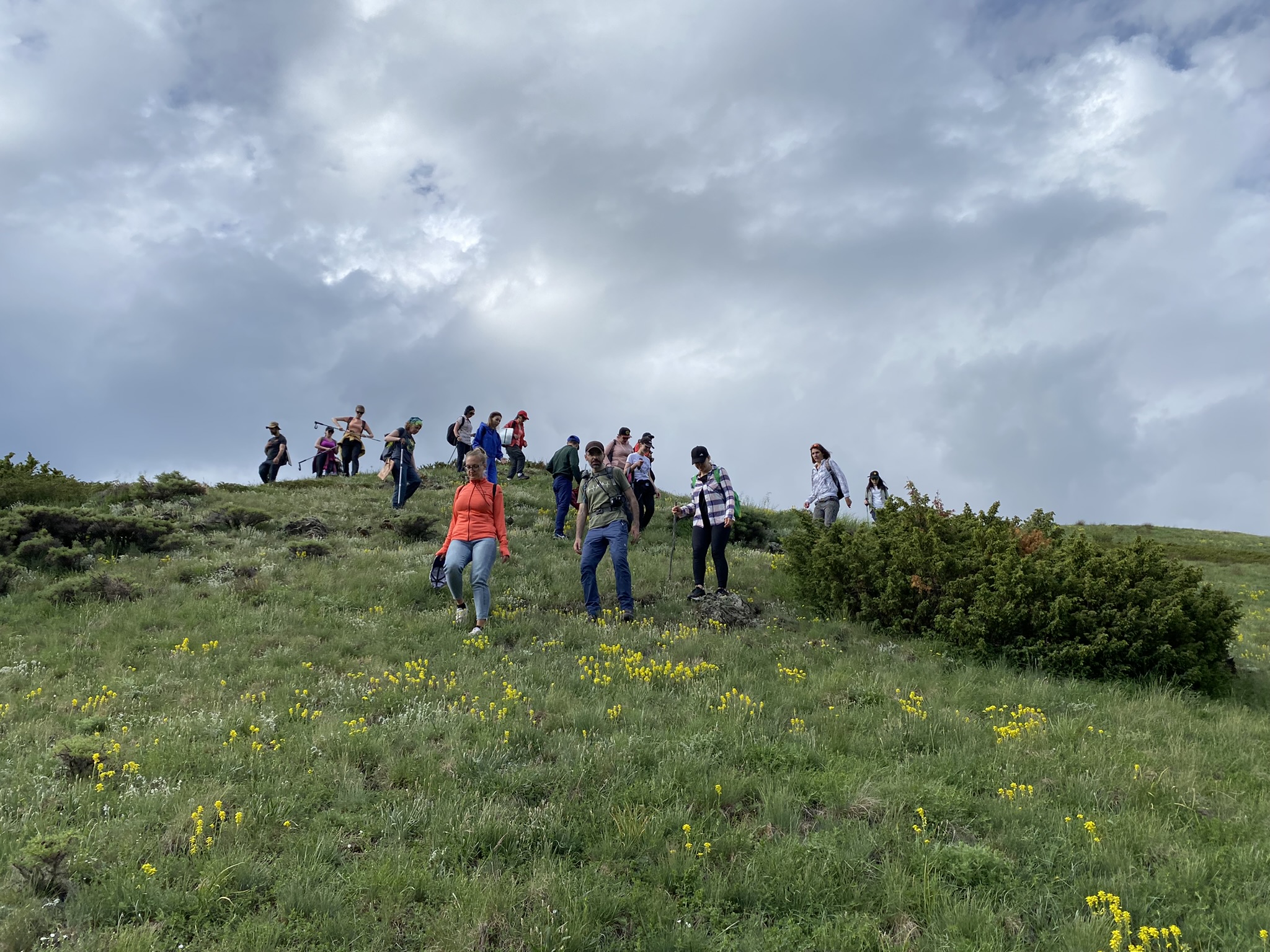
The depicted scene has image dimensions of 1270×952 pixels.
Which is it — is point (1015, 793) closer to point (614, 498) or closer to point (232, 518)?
point (614, 498)

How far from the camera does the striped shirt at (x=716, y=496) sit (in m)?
11.3

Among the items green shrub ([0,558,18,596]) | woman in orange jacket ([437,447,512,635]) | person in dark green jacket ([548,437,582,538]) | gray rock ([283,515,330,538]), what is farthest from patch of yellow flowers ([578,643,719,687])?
gray rock ([283,515,330,538])

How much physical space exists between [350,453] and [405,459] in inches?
353

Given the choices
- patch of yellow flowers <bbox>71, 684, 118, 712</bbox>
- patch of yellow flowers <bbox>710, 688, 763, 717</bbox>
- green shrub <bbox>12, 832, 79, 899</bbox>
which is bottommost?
green shrub <bbox>12, 832, 79, 899</bbox>

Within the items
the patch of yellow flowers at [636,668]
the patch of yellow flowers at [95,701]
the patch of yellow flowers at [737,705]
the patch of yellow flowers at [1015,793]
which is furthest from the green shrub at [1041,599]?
the patch of yellow flowers at [95,701]

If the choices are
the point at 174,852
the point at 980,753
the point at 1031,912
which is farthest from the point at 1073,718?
the point at 174,852

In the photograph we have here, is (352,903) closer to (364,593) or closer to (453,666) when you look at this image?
(453,666)

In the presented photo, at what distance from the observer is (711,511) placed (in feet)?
37.3

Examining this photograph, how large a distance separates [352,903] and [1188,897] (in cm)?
462

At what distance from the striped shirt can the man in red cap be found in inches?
558

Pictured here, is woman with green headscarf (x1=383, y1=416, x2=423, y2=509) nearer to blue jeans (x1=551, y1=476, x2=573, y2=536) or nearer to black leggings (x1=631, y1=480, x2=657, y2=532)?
blue jeans (x1=551, y1=476, x2=573, y2=536)

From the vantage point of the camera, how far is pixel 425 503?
20.5 metres

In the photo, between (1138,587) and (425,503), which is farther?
(425,503)

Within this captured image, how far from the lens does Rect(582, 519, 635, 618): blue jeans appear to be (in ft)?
34.1
